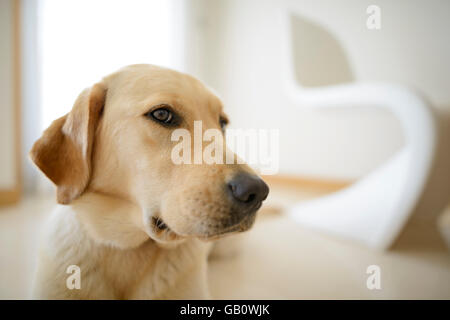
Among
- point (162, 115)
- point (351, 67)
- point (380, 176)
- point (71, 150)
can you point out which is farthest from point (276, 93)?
point (71, 150)

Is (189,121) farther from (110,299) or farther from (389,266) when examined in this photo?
(389,266)

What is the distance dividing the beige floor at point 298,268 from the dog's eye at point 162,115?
0.76m

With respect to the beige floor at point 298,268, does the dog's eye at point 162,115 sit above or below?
above

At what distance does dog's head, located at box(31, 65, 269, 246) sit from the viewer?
2.38ft

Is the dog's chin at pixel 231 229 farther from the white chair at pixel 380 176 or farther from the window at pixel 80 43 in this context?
the window at pixel 80 43

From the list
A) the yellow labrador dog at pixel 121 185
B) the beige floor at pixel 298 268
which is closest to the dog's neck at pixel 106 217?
the yellow labrador dog at pixel 121 185

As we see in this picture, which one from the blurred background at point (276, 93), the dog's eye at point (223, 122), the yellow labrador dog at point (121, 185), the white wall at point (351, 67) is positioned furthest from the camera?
the white wall at point (351, 67)

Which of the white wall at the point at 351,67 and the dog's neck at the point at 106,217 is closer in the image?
the dog's neck at the point at 106,217

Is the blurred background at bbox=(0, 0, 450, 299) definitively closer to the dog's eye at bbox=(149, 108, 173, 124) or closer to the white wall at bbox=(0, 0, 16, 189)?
the white wall at bbox=(0, 0, 16, 189)

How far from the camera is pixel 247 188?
0.65 m

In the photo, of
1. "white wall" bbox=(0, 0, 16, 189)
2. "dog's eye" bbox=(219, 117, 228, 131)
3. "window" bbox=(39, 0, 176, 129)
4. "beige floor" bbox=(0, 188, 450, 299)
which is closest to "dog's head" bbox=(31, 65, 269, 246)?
"dog's eye" bbox=(219, 117, 228, 131)

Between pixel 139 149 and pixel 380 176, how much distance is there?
1534mm

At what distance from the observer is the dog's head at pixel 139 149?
727 millimetres

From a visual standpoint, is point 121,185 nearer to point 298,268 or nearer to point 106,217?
point 106,217
